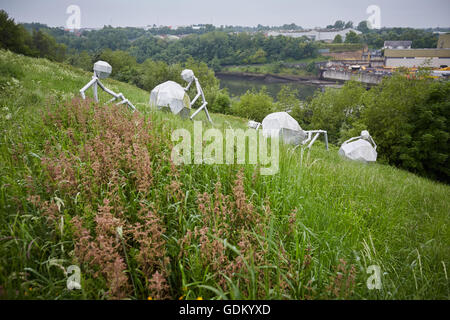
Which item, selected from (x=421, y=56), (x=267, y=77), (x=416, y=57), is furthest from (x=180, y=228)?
(x=267, y=77)

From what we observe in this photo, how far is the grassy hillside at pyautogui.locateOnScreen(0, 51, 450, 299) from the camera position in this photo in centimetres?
238

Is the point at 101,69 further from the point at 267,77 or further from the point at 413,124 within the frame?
the point at 267,77

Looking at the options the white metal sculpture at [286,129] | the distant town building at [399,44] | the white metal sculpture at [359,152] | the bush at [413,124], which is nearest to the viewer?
the white metal sculpture at [286,129]

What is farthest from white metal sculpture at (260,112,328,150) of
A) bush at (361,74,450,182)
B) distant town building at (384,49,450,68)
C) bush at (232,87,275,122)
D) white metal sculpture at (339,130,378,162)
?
distant town building at (384,49,450,68)

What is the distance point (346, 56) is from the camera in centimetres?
12306

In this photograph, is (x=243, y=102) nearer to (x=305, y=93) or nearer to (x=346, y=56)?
(x=305, y=93)

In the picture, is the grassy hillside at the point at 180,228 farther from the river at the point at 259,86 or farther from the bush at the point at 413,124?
the river at the point at 259,86

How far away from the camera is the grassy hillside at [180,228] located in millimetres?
2375

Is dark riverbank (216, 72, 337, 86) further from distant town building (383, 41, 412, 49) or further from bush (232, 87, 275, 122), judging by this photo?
bush (232, 87, 275, 122)

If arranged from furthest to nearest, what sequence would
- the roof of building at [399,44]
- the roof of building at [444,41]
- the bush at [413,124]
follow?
1. the roof of building at [399,44]
2. the roof of building at [444,41]
3. the bush at [413,124]

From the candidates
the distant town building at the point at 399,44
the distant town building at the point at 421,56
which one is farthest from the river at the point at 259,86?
the distant town building at the point at 399,44

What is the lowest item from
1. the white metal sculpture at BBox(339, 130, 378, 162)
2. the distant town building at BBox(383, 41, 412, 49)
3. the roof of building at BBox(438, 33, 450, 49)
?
the white metal sculpture at BBox(339, 130, 378, 162)

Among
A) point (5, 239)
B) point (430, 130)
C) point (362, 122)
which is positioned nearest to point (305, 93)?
point (362, 122)
